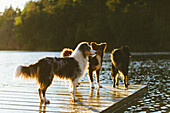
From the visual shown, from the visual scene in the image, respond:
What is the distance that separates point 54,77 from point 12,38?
75.9 m

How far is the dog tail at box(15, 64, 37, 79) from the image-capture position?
6184mm

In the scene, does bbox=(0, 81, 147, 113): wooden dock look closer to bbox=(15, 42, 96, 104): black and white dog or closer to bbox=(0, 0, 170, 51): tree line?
bbox=(15, 42, 96, 104): black and white dog

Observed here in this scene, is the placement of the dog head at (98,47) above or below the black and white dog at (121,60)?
above

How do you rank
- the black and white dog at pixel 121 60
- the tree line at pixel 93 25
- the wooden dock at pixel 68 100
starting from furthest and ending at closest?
the tree line at pixel 93 25
the black and white dog at pixel 121 60
the wooden dock at pixel 68 100

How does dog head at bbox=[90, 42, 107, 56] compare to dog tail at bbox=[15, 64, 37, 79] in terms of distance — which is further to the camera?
dog head at bbox=[90, 42, 107, 56]

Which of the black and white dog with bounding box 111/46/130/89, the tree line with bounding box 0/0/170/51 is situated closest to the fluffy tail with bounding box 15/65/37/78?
the black and white dog with bounding box 111/46/130/89

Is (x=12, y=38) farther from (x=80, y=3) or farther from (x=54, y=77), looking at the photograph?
(x=54, y=77)

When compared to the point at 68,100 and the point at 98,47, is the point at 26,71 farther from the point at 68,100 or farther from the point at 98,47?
the point at 98,47

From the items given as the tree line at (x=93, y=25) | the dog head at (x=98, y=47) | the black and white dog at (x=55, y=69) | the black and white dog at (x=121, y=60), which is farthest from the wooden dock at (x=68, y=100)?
the tree line at (x=93, y=25)

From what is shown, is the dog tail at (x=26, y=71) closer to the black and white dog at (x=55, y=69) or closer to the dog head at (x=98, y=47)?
the black and white dog at (x=55, y=69)

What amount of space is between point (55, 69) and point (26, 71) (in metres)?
0.69

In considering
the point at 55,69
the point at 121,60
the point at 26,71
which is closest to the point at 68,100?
the point at 55,69

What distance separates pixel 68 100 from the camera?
7.02 metres

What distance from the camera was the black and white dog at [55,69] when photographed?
636 centimetres
